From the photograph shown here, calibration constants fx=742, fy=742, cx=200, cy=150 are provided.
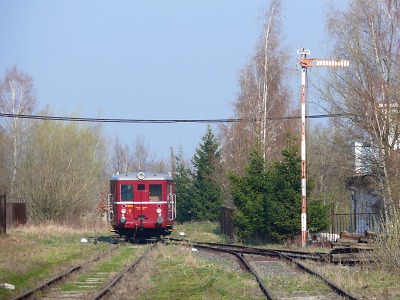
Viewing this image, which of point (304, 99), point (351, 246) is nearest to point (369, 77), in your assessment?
point (304, 99)

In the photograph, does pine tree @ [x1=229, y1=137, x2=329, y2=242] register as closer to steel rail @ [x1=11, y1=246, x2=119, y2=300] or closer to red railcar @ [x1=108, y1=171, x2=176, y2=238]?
red railcar @ [x1=108, y1=171, x2=176, y2=238]

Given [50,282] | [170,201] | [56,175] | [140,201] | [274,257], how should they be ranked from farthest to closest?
[56,175] → [170,201] → [140,201] → [274,257] → [50,282]

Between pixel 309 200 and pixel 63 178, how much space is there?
20120mm

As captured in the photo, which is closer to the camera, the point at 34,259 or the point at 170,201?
the point at 34,259

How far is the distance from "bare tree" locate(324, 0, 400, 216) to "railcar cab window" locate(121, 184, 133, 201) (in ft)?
30.6

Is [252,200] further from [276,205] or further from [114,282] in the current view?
[114,282]

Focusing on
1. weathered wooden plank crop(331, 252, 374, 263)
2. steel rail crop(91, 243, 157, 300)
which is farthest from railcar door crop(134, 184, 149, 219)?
weathered wooden plank crop(331, 252, 374, 263)

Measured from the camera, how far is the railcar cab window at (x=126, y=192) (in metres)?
29.6

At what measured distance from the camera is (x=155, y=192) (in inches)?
A: 1168

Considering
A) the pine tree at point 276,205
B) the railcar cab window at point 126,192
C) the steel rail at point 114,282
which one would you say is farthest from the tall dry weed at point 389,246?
the railcar cab window at point 126,192

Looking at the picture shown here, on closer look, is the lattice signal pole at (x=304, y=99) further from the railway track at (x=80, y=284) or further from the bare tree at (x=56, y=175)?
the bare tree at (x=56, y=175)

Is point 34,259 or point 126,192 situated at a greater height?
point 126,192

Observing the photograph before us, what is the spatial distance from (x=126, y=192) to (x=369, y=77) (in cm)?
1103

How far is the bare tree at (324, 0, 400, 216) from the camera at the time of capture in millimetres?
29797
